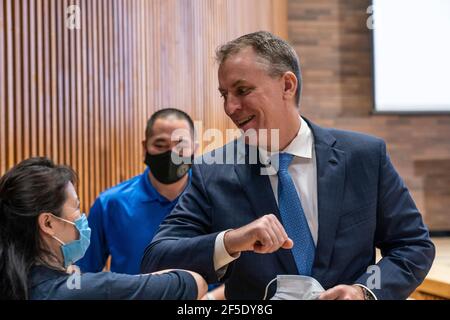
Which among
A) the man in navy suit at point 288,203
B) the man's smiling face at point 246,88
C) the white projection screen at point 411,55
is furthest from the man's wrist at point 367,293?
the white projection screen at point 411,55

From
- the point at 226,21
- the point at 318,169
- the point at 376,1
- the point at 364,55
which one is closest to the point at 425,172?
the point at 364,55

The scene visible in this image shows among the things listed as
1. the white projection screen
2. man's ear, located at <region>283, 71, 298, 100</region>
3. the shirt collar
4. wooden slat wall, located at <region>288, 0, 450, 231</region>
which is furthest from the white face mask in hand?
the white projection screen

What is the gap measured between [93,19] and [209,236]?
1652 mm

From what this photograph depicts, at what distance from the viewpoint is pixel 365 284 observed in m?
0.80

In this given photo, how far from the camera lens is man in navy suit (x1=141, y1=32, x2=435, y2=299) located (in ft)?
2.73

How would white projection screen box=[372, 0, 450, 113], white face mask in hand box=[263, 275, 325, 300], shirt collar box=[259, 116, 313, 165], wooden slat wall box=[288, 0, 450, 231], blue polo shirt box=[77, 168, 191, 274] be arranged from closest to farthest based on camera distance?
1. white face mask in hand box=[263, 275, 325, 300]
2. shirt collar box=[259, 116, 313, 165]
3. blue polo shirt box=[77, 168, 191, 274]
4. white projection screen box=[372, 0, 450, 113]
5. wooden slat wall box=[288, 0, 450, 231]

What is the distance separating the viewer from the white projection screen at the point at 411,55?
407cm

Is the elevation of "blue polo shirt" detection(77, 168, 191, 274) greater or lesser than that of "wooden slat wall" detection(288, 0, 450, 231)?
lesser

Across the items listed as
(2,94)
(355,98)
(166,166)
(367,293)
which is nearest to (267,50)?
(367,293)

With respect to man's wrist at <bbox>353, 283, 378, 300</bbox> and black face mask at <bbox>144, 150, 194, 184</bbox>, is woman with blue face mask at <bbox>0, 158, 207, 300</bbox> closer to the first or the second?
man's wrist at <bbox>353, 283, 378, 300</bbox>

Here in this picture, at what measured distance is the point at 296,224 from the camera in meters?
0.84

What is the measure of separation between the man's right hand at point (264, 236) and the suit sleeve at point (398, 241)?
0.19 meters

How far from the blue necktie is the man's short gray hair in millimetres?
172
